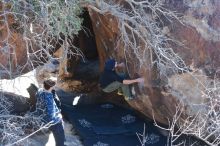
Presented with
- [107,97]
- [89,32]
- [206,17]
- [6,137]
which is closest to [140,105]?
[107,97]

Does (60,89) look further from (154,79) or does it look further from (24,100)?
(154,79)

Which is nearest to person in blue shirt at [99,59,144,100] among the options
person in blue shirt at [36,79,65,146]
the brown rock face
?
the brown rock face

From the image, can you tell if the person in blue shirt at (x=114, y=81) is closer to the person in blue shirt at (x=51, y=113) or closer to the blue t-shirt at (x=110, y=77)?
the blue t-shirt at (x=110, y=77)

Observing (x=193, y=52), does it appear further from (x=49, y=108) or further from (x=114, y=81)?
(x=49, y=108)

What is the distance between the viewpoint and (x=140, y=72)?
6.89m

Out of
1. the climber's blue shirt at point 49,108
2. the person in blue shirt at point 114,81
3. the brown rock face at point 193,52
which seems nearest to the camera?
the brown rock face at point 193,52

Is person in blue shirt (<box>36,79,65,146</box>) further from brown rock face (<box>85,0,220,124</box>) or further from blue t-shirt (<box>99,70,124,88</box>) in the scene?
brown rock face (<box>85,0,220,124</box>)

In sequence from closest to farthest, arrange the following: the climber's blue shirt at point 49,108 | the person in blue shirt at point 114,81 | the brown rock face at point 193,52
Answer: the brown rock face at point 193,52, the climber's blue shirt at point 49,108, the person in blue shirt at point 114,81

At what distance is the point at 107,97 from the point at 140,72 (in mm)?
1875

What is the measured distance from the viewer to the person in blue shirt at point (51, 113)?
6301mm

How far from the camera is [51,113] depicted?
20.7ft

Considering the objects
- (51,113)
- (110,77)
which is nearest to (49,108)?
(51,113)

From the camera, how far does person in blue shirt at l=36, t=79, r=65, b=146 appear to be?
630 centimetres

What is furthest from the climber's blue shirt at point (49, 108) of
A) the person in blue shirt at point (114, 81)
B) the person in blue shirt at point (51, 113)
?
the person in blue shirt at point (114, 81)
